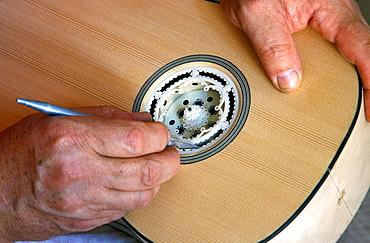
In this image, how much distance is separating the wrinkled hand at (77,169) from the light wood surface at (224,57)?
0.13 metres

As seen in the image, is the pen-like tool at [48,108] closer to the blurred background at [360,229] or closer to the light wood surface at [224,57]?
the light wood surface at [224,57]

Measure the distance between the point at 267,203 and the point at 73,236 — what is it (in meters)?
0.70

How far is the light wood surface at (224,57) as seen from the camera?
86 cm

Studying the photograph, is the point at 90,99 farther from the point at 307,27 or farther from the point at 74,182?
the point at 307,27

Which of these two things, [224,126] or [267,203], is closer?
[267,203]

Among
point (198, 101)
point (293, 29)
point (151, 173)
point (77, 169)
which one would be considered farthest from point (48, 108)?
point (293, 29)

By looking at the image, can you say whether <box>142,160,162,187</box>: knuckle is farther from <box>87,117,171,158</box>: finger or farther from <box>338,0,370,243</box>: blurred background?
<box>338,0,370,243</box>: blurred background

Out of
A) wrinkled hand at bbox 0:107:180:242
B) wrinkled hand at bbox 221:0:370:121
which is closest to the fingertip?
wrinkled hand at bbox 221:0:370:121

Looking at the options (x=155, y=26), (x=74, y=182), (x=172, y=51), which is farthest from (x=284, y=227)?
(x=155, y=26)

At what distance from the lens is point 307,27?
3.41 ft

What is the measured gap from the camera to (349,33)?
94cm

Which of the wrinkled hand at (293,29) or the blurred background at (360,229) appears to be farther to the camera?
the blurred background at (360,229)

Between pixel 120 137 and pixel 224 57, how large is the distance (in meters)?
0.46

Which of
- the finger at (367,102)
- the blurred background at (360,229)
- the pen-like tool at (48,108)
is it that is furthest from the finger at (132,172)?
the blurred background at (360,229)
